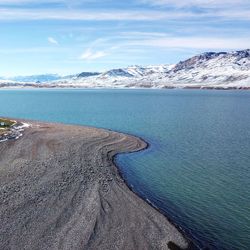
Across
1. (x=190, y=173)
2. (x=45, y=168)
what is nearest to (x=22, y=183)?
(x=45, y=168)

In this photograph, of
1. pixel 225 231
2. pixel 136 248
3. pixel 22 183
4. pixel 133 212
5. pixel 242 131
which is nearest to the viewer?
pixel 136 248

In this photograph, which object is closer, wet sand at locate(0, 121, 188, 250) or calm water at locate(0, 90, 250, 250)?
wet sand at locate(0, 121, 188, 250)

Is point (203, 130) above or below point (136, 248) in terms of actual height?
below

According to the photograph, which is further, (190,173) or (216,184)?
(190,173)

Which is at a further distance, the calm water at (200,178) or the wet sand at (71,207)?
the calm water at (200,178)

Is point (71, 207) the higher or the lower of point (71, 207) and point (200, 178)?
the higher

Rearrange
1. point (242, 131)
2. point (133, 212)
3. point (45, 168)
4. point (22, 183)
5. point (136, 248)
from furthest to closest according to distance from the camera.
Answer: point (242, 131)
point (45, 168)
point (22, 183)
point (133, 212)
point (136, 248)

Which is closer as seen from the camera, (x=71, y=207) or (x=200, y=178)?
(x=71, y=207)

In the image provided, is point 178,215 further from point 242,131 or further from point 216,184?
point 242,131
